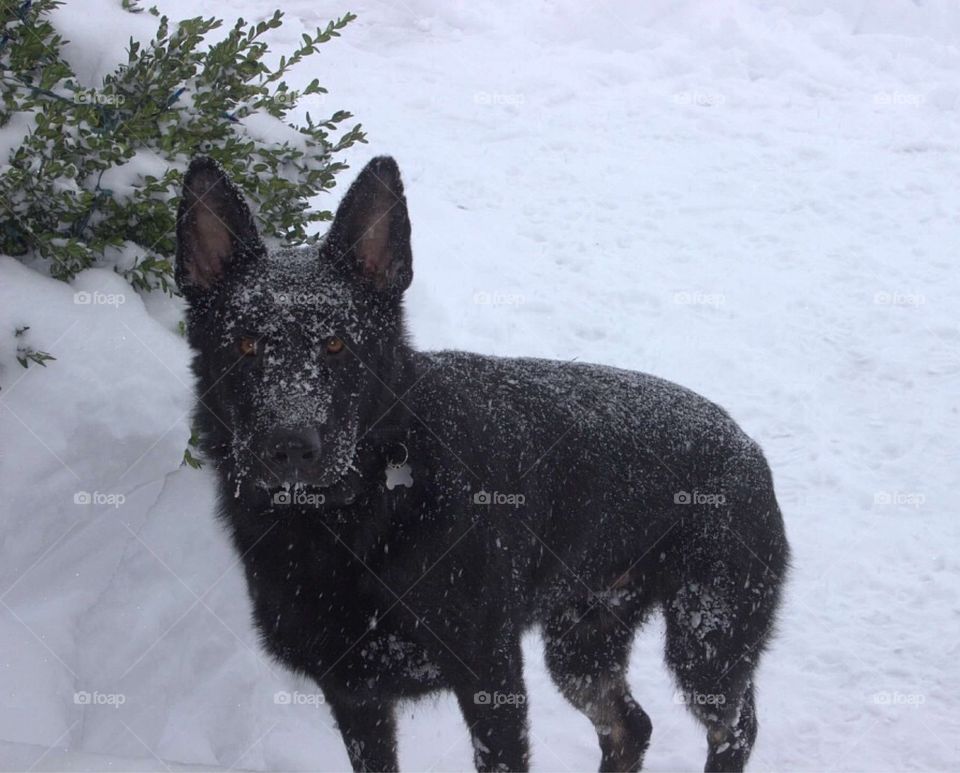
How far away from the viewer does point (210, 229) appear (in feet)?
10.5

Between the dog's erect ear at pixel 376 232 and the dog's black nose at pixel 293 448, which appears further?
the dog's erect ear at pixel 376 232

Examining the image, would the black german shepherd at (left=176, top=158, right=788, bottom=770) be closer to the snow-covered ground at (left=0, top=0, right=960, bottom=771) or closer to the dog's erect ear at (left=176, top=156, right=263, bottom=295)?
the dog's erect ear at (left=176, top=156, right=263, bottom=295)

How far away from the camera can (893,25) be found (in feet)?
49.9

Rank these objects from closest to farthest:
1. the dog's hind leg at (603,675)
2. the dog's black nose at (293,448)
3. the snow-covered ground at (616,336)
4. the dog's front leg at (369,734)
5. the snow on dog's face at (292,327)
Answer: the dog's black nose at (293,448) < the snow on dog's face at (292,327) < the dog's front leg at (369,734) < the dog's hind leg at (603,675) < the snow-covered ground at (616,336)

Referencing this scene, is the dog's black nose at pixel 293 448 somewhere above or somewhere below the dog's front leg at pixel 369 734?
above

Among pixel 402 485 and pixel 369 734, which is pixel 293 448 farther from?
pixel 369 734

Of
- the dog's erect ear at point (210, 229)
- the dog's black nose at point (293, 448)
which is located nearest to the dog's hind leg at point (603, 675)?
the dog's black nose at point (293, 448)

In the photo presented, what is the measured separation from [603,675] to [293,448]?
7.28ft

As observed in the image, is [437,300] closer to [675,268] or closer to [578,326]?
[578,326]

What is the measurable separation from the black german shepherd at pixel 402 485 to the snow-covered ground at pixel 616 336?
19.8 inches

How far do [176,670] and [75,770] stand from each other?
1349 millimetres

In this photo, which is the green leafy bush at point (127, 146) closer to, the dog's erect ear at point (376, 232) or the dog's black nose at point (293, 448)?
the dog's erect ear at point (376, 232)

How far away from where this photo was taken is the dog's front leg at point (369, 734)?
11.6ft

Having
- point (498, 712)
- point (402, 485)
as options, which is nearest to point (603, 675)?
point (498, 712)
